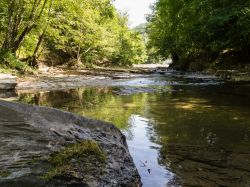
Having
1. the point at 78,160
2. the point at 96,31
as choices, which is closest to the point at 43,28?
the point at 96,31

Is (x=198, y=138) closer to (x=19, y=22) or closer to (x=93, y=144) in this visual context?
(x=93, y=144)

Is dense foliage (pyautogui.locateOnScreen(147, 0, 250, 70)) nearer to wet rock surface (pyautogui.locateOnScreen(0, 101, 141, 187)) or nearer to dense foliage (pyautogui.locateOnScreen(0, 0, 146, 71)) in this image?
dense foliage (pyautogui.locateOnScreen(0, 0, 146, 71))

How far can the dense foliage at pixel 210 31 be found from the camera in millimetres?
15297

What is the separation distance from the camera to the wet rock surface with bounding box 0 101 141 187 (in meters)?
3.10

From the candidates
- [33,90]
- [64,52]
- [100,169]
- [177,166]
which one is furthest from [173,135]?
[64,52]

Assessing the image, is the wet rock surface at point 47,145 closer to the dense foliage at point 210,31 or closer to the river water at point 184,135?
the river water at point 184,135

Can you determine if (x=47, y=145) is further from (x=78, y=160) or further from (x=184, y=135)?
(x=184, y=135)

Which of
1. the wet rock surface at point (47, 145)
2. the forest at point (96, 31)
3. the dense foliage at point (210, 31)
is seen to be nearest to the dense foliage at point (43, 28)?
the forest at point (96, 31)

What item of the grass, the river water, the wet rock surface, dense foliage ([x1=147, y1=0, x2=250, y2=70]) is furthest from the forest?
the grass

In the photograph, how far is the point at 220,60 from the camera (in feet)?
85.1

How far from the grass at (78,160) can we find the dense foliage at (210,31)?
38.5ft

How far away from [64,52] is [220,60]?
2105cm

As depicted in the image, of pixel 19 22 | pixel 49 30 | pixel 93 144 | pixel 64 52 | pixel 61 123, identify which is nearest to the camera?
pixel 93 144

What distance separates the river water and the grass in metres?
0.66
